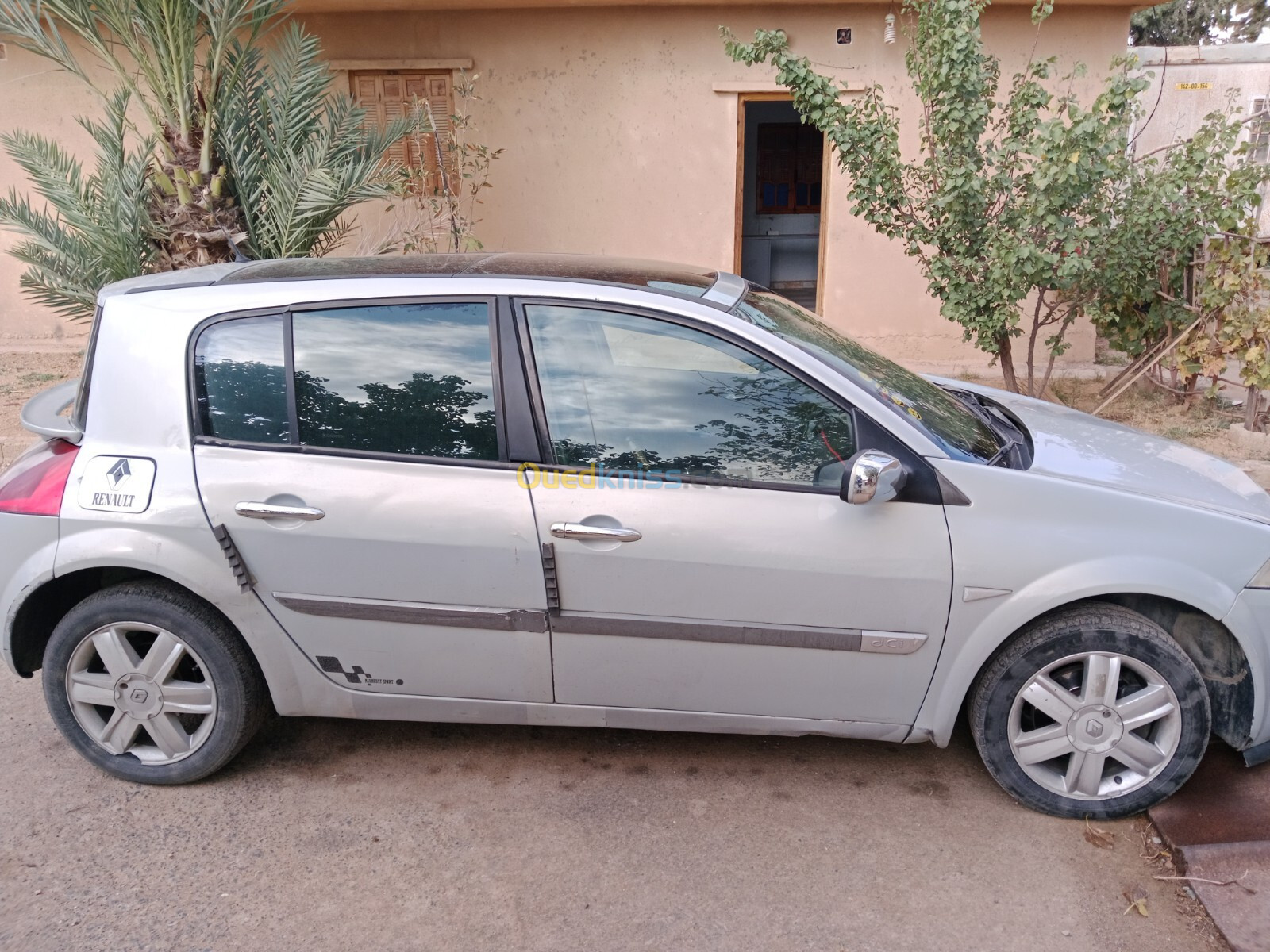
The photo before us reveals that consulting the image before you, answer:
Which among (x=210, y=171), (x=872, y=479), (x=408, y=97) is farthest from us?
(x=408, y=97)

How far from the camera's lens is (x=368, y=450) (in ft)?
10.2

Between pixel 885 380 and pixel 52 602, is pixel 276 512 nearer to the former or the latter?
pixel 52 602

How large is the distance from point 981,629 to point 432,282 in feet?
6.44

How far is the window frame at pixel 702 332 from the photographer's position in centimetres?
300

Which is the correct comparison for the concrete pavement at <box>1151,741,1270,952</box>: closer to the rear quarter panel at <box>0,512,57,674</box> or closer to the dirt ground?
the dirt ground

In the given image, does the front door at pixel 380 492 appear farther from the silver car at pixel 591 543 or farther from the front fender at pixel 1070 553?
the front fender at pixel 1070 553

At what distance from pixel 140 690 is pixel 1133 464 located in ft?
10.8

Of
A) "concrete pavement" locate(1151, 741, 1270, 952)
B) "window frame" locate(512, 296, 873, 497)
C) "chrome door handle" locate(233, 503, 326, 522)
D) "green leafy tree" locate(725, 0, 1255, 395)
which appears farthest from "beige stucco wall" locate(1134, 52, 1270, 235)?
"chrome door handle" locate(233, 503, 326, 522)

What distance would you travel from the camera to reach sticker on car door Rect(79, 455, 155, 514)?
315 centimetres

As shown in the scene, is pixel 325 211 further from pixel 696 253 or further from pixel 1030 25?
pixel 1030 25

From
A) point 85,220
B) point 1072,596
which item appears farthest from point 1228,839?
point 85,220

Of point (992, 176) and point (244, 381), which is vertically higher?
point (992, 176)

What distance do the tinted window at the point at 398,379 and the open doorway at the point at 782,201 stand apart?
9955 mm

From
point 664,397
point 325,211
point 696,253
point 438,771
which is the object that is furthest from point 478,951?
point 696,253
